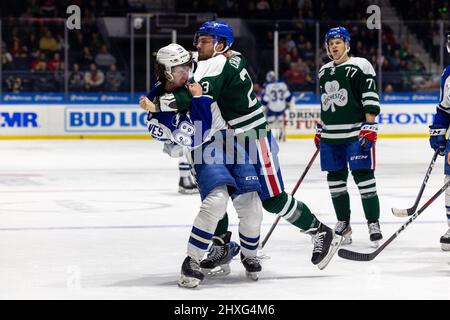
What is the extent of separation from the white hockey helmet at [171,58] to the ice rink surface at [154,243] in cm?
96

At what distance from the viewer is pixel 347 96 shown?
233 inches

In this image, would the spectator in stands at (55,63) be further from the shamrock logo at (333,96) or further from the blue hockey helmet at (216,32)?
the blue hockey helmet at (216,32)

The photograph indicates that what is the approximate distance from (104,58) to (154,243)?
10649 mm

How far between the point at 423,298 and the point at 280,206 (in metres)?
0.89

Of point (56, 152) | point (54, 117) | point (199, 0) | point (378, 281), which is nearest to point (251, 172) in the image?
point (378, 281)

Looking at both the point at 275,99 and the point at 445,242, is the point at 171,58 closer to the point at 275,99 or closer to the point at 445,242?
the point at 445,242

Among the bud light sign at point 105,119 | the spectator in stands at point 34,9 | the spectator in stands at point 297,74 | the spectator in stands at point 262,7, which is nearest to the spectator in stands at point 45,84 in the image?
the bud light sign at point 105,119

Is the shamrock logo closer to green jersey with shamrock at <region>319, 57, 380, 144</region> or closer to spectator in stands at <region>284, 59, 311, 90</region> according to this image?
green jersey with shamrock at <region>319, 57, 380, 144</region>

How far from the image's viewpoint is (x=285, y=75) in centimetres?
1672

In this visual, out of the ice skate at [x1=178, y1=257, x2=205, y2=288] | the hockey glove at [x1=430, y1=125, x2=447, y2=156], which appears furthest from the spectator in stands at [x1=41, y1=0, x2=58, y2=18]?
the ice skate at [x1=178, y1=257, x2=205, y2=288]

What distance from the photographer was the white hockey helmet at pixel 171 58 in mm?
4520

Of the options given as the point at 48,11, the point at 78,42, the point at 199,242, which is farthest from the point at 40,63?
the point at 199,242

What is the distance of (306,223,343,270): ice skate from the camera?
191 inches
